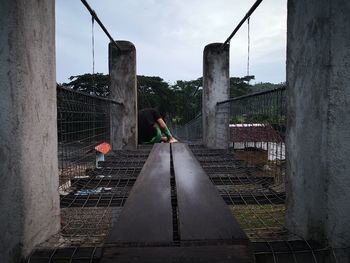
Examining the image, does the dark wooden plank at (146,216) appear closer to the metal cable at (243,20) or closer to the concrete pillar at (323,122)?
the concrete pillar at (323,122)

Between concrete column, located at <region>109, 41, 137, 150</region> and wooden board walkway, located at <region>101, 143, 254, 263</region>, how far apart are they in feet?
12.5

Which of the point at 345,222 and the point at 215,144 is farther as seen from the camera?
the point at 215,144

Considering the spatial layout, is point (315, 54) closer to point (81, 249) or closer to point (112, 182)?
point (81, 249)

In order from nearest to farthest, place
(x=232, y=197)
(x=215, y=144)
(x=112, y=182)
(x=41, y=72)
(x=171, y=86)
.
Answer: (x=41, y=72)
(x=232, y=197)
(x=112, y=182)
(x=215, y=144)
(x=171, y=86)

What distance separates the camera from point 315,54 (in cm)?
129

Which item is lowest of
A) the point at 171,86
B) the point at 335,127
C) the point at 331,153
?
the point at 331,153

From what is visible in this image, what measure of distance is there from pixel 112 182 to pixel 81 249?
157cm

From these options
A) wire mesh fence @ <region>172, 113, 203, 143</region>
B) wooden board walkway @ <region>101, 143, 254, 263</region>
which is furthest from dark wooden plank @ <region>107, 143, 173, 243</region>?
wire mesh fence @ <region>172, 113, 203, 143</region>

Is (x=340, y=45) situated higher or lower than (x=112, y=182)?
higher

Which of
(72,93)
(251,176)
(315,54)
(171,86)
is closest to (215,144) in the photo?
(251,176)

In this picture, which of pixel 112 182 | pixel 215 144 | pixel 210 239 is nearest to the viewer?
pixel 210 239

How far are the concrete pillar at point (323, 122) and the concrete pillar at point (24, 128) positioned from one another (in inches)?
52.5

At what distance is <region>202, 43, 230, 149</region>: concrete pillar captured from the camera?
512 centimetres

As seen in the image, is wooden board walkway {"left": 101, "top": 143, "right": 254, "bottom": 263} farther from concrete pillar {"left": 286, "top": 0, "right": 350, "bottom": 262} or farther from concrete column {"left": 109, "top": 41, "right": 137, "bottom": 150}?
concrete column {"left": 109, "top": 41, "right": 137, "bottom": 150}
